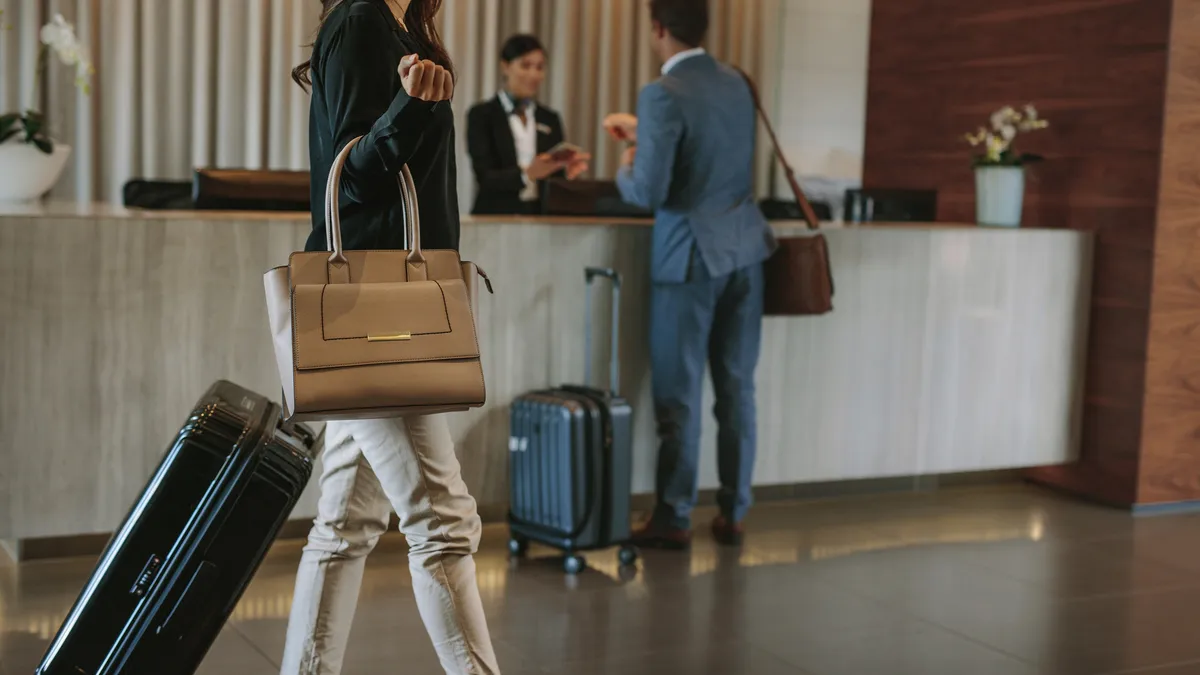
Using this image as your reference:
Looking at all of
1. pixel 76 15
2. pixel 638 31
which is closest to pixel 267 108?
pixel 76 15

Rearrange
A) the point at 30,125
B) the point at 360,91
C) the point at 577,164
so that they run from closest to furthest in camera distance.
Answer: the point at 360,91 < the point at 30,125 < the point at 577,164

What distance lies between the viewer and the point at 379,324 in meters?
2.06

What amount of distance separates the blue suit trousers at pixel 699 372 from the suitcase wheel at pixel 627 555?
23 centimetres

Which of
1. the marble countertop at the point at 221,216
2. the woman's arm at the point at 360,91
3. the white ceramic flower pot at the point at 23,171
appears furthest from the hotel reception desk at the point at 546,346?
the woman's arm at the point at 360,91

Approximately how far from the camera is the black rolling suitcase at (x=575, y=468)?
12.7ft

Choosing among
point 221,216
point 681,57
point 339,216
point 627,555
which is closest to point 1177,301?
point 681,57

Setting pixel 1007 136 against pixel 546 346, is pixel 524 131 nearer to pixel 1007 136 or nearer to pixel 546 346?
pixel 1007 136

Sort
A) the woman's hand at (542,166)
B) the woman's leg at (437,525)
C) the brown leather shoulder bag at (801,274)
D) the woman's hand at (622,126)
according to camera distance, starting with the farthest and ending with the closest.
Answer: the woman's hand at (542,166)
the woman's hand at (622,126)
the brown leather shoulder bag at (801,274)
the woman's leg at (437,525)

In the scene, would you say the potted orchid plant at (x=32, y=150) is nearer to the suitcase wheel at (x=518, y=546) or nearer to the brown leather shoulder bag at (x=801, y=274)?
the suitcase wheel at (x=518, y=546)

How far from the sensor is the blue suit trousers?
13.7 feet

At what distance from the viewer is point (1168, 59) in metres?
4.89

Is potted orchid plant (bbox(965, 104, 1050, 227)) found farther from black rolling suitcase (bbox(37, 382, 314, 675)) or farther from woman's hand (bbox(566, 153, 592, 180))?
black rolling suitcase (bbox(37, 382, 314, 675))

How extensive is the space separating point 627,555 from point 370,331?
2119 mm

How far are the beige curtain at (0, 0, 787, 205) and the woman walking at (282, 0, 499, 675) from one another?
176 inches
